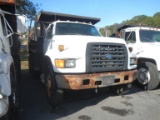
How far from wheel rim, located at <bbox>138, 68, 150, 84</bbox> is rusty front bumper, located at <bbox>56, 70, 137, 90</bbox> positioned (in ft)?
6.69

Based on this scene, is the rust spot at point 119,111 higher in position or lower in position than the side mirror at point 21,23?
lower

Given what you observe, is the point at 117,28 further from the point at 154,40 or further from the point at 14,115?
the point at 14,115

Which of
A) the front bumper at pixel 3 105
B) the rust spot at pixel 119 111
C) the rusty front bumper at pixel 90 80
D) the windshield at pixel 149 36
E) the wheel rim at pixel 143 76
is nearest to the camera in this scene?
the front bumper at pixel 3 105

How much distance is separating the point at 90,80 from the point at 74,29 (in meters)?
2.08

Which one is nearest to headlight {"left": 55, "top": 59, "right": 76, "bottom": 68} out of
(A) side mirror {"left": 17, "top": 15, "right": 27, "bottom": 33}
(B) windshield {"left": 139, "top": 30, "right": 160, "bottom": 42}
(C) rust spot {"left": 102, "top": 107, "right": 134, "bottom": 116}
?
(A) side mirror {"left": 17, "top": 15, "right": 27, "bottom": 33}

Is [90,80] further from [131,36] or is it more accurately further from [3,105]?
[131,36]

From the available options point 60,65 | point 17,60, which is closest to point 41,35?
point 17,60

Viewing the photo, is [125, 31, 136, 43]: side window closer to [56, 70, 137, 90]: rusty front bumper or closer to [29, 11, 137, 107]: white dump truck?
[29, 11, 137, 107]: white dump truck

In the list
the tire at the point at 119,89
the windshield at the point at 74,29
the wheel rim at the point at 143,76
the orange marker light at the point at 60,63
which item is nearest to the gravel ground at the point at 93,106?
the tire at the point at 119,89

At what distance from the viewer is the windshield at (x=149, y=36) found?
24.5 feet

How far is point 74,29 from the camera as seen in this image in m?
6.25

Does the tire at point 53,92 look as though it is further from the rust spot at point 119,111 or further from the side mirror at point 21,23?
the rust spot at point 119,111

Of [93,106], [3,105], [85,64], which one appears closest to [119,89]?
[93,106]

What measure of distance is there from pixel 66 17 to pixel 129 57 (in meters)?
3.31
